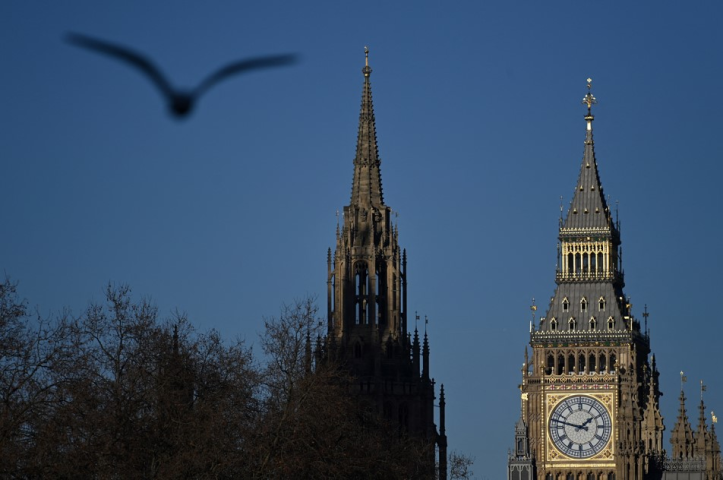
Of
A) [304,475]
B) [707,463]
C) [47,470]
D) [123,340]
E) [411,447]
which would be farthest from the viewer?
[707,463]

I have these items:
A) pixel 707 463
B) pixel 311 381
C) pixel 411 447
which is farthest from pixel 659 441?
pixel 311 381

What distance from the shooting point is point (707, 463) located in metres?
198

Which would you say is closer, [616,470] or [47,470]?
[47,470]

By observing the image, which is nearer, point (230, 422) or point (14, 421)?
point (14, 421)

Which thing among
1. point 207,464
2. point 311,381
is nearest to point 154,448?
point 207,464

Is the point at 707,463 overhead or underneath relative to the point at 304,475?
overhead

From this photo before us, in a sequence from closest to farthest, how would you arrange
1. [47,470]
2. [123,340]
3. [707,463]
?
[47,470] → [123,340] → [707,463]

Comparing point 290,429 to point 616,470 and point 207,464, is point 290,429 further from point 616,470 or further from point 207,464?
point 616,470

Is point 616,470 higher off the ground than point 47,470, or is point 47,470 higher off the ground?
point 616,470

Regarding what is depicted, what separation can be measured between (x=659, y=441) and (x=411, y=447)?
41.3m

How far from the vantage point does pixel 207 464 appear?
117 metres

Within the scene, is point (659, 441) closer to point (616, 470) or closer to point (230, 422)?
point (616, 470)

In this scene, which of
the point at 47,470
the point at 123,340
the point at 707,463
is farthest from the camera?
the point at 707,463

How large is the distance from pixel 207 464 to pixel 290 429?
17.7 ft
